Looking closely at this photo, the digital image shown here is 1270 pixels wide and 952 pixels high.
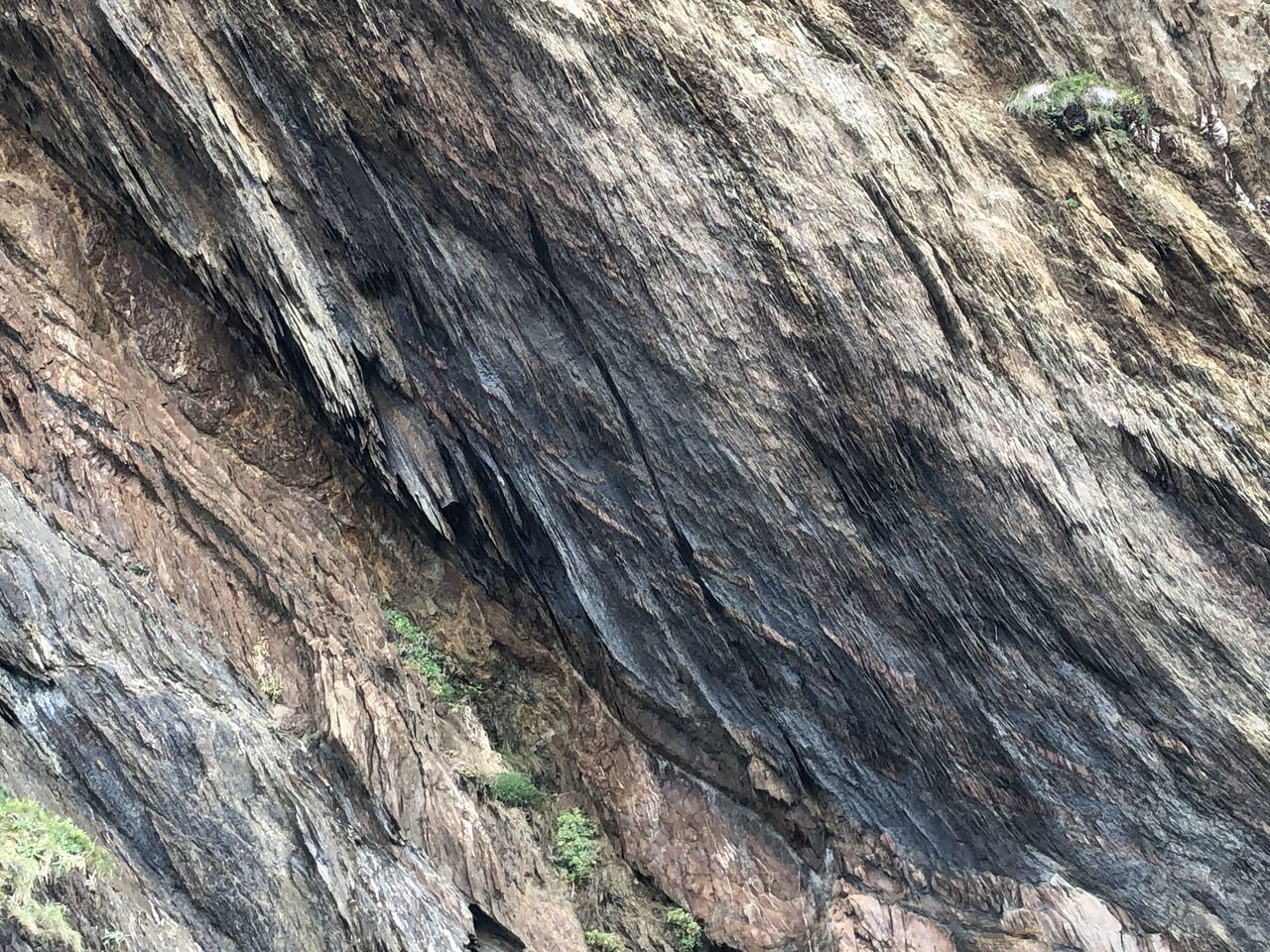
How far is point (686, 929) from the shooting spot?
12.1m

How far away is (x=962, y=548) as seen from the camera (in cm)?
1130

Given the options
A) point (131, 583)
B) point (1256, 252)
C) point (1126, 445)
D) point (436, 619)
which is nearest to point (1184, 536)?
point (1126, 445)

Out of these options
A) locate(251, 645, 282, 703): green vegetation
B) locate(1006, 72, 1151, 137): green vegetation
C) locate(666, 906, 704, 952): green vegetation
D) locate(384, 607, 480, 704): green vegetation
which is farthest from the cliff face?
locate(384, 607, 480, 704): green vegetation

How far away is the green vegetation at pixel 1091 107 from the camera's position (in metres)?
12.3

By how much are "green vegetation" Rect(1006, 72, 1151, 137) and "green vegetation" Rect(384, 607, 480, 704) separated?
1009 centimetres

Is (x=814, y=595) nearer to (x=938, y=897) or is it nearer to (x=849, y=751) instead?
(x=849, y=751)

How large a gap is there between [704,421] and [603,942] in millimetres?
5982

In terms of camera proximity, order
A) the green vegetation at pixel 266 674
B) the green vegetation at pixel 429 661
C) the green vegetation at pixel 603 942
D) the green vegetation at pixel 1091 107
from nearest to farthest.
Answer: the green vegetation at pixel 266 674
the green vegetation at pixel 603 942
the green vegetation at pixel 1091 107
the green vegetation at pixel 429 661

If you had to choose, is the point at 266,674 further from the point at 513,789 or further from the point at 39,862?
the point at 39,862

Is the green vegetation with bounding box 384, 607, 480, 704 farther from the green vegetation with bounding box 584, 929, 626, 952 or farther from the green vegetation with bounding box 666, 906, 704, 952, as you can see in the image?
the green vegetation with bounding box 666, 906, 704, 952

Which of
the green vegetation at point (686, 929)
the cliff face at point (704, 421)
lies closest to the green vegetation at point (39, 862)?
the cliff face at point (704, 421)

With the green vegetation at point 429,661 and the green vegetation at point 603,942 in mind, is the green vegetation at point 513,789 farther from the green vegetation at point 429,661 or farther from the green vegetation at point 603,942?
the green vegetation at point 603,942

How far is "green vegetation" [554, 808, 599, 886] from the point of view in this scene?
39.6ft

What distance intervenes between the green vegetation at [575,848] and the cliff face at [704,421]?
0.34 meters
